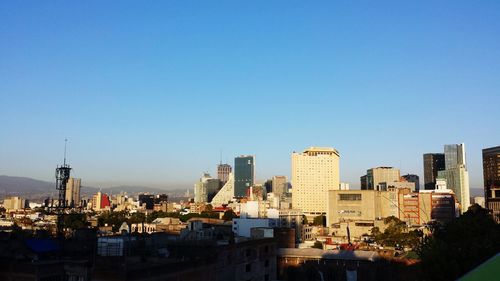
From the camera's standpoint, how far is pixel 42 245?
4359cm

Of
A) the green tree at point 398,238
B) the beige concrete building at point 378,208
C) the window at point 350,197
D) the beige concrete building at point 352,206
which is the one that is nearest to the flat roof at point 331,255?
the green tree at point 398,238

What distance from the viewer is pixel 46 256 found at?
42031mm

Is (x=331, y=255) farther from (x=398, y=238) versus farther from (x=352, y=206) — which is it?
(x=352, y=206)

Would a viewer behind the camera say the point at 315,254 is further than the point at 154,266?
Yes

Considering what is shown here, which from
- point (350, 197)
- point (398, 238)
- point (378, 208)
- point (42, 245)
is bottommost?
point (398, 238)

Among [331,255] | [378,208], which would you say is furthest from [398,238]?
[378,208]

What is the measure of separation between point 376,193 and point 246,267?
367ft

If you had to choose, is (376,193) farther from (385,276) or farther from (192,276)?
(192,276)

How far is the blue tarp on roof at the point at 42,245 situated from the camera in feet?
140

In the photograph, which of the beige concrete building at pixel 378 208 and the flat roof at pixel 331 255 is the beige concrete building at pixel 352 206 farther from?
the flat roof at pixel 331 255

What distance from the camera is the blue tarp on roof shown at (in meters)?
42.5

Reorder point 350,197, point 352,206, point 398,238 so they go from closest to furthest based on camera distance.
→ 1. point 398,238
2. point 352,206
3. point 350,197

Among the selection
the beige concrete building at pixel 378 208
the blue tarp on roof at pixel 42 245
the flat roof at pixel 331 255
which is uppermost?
the beige concrete building at pixel 378 208

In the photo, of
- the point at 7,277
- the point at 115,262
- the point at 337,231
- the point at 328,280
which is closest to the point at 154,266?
the point at 115,262
